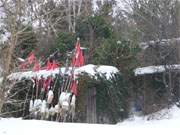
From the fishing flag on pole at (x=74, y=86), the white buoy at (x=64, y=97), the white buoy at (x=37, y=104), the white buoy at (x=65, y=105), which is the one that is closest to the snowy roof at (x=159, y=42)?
the fishing flag on pole at (x=74, y=86)

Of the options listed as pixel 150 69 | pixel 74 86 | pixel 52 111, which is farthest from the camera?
pixel 150 69

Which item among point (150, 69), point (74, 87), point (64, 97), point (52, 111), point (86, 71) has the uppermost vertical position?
point (150, 69)

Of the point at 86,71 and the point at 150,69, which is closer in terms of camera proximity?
the point at 86,71

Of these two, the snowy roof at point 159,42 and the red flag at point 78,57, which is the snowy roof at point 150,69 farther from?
the red flag at point 78,57

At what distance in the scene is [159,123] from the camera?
14.8 meters

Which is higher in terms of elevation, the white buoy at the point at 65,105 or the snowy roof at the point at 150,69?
the snowy roof at the point at 150,69

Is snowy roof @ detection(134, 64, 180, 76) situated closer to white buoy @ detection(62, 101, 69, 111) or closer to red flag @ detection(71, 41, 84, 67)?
red flag @ detection(71, 41, 84, 67)

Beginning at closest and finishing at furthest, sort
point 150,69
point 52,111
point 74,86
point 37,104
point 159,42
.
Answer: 1. point 74,86
2. point 52,111
3. point 37,104
4. point 159,42
5. point 150,69

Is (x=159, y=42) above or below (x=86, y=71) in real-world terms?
above

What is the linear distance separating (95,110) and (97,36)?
5.46m

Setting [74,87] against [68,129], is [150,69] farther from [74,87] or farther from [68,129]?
[68,129]

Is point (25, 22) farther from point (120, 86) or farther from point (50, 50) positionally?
point (50, 50)

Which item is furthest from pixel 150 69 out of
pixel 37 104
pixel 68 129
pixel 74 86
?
pixel 68 129

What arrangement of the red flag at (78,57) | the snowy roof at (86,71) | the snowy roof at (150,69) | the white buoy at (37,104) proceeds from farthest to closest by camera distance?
the snowy roof at (150,69) < the snowy roof at (86,71) < the white buoy at (37,104) < the red flag at (78,57)
